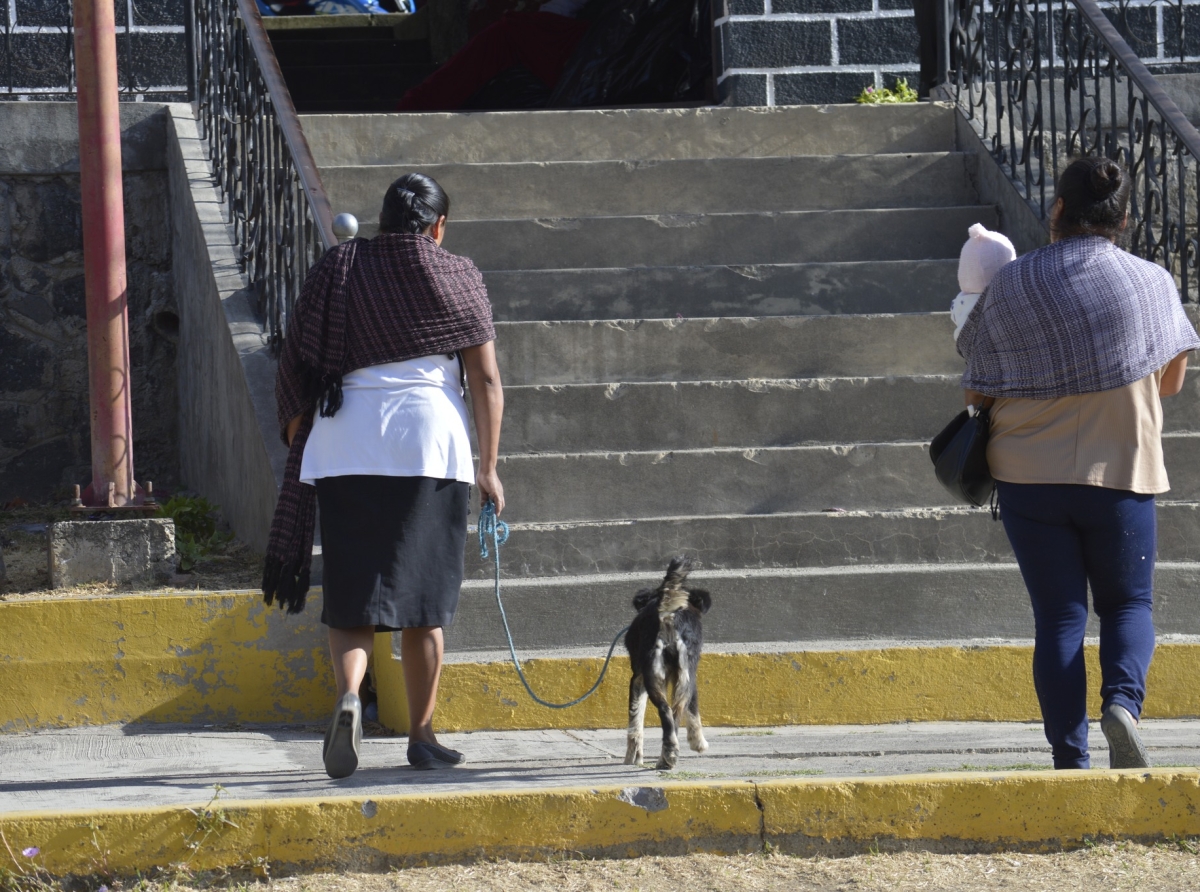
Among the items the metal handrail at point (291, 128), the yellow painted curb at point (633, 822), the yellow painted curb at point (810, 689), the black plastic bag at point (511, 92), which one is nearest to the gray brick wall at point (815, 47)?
the black plastic bag at point (511, 92)

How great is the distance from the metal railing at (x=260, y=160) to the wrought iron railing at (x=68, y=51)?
802 millimetres

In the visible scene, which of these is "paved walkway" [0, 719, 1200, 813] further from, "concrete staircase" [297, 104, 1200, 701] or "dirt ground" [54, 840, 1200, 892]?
"concrete staircase" [297, 104, 1200, 701]

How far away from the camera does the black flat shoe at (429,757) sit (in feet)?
14.3

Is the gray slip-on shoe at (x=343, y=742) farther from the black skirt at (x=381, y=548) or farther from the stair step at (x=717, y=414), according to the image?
the stair step at (x=717, y=414)

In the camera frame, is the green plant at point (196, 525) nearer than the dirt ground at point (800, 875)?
No

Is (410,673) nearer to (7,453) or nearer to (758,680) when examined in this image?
(758,680)

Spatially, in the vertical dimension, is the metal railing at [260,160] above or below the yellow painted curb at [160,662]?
above

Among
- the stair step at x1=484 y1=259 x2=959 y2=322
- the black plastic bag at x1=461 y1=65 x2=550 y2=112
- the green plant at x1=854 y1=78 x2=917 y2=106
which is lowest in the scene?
the stair step at x1=484 y1=259 x2=959 y2=322

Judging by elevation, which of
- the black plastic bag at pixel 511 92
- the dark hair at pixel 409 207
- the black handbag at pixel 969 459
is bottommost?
the black handbag at pixel 969 459

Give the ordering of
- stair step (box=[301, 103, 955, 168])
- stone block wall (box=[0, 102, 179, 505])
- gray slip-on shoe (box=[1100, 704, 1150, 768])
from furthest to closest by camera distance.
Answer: stair step (box=[301, 103, 955, 168])
stone block wall (box=[0, 102, 179, 505])
gray slip-on shoe (box=[1100, 704, 1150, 768])

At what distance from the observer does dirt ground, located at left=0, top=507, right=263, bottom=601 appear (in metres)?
5.49

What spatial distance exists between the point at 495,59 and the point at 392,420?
280 inches

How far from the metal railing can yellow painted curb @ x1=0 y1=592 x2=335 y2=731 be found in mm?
1430

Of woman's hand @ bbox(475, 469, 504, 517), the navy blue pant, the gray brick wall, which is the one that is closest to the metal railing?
woman's hand @ bbox(475, 469, 504, 517)
